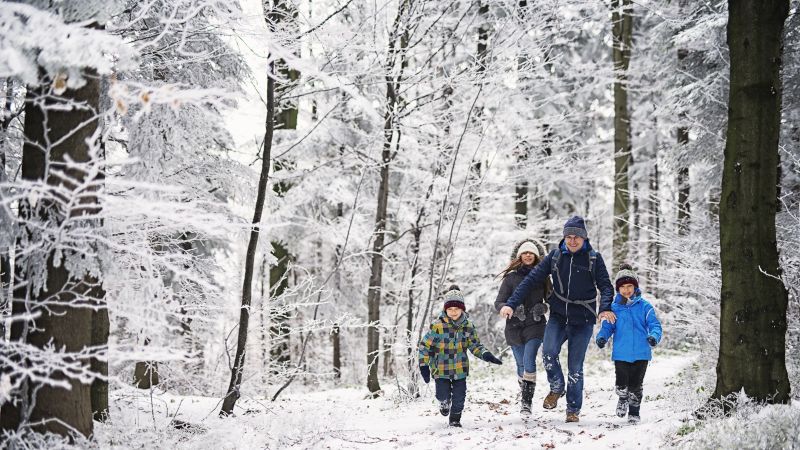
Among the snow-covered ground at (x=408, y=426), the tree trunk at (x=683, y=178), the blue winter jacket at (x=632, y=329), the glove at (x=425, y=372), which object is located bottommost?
the snow-covered ground at (x=408, y=426)

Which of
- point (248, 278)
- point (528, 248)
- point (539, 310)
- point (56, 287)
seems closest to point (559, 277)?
point (539, 310)

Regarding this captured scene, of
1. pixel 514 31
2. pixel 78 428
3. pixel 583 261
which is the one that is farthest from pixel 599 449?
pixel 514 31

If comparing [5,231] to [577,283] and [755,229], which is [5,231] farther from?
[755,229]

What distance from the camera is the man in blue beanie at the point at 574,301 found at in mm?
6074

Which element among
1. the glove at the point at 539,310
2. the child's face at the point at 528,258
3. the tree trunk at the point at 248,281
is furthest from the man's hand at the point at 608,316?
the tree trunk at the point at 248,281

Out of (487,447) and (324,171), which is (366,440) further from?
(324,171)

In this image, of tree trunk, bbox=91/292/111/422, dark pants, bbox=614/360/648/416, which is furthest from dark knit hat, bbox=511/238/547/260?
tree trunk, bbox=91/292/111/422

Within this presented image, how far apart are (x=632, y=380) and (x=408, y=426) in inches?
98.7

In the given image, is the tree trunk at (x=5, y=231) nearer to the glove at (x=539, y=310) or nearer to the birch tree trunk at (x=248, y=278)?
the birch tree trunk at (x=248, y=278)

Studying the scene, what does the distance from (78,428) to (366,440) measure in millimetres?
2841

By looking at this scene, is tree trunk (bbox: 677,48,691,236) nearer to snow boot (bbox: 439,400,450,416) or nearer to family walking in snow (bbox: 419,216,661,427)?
family walking in snow (bbox: 419,216,661,427)

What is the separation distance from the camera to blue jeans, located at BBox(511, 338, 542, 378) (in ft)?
21.5

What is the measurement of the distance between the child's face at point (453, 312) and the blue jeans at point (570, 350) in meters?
0.97

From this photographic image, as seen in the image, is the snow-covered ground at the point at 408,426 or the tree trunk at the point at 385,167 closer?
the snow-covered ground at the point at 408,426
